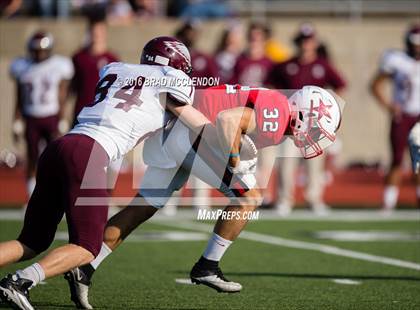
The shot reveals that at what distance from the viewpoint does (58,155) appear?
4703mm

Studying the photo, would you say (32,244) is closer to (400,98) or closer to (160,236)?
(160,236)

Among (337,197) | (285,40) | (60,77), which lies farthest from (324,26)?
(60,77)

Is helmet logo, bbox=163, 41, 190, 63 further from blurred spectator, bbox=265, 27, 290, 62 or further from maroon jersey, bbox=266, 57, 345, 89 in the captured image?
blurred spectator, bbox=265, 27, 290, 62

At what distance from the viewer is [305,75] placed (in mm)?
10781

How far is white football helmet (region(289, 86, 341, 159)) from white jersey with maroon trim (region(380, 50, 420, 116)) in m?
5.27

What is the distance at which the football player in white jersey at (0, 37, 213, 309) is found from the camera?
15.1 feet

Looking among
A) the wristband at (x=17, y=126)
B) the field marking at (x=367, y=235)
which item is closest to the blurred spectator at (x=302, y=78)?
the field marking at (x=367, y=235)

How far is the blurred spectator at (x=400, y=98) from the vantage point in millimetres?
10234

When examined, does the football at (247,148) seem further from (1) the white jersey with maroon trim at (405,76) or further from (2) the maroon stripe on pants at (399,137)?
(1) the white jersey with maroon trim at (405,76)

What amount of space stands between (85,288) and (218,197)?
7.06m

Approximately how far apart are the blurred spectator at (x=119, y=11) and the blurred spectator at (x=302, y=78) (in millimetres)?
4059

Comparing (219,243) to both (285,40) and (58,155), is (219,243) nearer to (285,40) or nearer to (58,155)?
(58,155)

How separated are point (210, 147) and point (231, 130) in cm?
26

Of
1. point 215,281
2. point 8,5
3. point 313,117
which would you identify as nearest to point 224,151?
point 313,117
